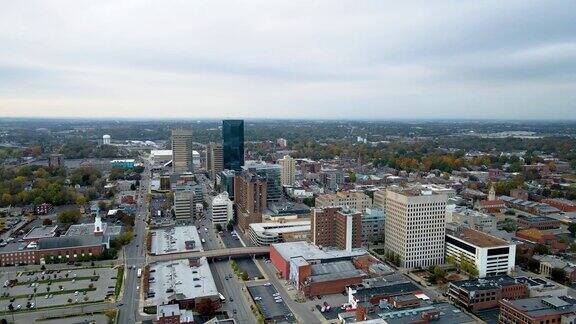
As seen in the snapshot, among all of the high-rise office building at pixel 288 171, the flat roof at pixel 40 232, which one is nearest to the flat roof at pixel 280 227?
the flat roof at pixel 40 232

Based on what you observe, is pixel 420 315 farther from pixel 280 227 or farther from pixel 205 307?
pixel 280 227

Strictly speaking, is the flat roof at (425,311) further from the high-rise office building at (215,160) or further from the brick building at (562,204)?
the high-rise office building at (215,160)

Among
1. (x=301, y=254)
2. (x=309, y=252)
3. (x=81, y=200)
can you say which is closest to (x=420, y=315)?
(x=301, y=254)

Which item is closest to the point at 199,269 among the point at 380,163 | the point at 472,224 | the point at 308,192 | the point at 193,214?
the point at 193,214

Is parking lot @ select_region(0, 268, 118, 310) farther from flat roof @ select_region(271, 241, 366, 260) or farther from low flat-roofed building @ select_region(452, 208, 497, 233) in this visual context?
low flat-roofed building @ select_region(452, 208, 497, 233)

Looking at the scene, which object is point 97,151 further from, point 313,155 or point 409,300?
point 409,300
